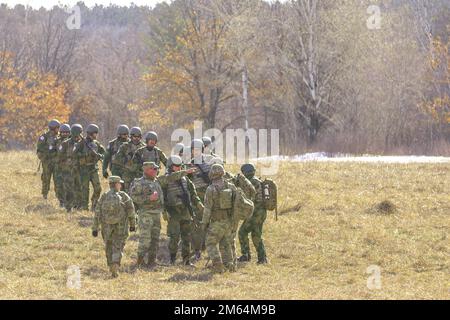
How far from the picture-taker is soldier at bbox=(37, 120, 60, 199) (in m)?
19.0

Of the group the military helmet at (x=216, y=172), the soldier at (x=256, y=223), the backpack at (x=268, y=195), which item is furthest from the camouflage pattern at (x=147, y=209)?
the backpack at (x=268, y=195)

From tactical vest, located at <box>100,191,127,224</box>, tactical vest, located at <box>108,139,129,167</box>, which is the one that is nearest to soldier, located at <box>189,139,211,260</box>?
tactical vest, located at <box>100,191,127,224</box>

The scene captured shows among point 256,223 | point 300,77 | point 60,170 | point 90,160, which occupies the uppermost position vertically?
point 300,77

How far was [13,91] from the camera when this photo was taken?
4606 centimetres

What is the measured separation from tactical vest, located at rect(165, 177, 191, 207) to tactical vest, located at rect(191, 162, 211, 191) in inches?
23.6

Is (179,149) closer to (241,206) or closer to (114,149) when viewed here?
(241,206)

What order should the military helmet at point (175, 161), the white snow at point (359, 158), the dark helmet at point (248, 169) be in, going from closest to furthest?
the military helmet at point (175, 161), the dark helmet at point (248, 169), the white snow at point (359, 158)

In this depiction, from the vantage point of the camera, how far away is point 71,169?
710 inches

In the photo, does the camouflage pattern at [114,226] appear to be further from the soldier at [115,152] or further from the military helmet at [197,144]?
the soldier at [115,152]

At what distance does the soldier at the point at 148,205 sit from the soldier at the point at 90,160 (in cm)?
491

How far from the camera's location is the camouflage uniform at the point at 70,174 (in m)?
17.9

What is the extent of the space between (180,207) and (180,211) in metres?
0.08

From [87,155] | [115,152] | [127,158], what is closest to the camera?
[127,158]

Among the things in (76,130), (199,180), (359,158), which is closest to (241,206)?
(199,180)
